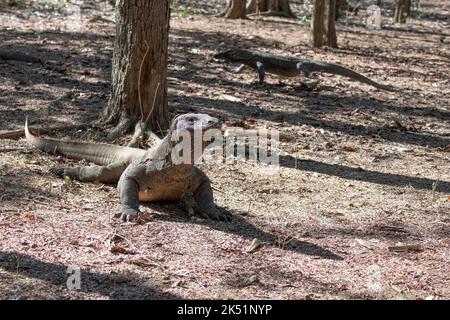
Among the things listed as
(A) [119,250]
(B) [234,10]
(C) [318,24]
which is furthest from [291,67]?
(A) [119,250]

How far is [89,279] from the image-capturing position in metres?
3.50

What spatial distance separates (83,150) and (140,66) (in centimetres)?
97

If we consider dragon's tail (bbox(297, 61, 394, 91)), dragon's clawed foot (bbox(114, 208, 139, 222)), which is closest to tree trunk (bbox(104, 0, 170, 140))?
dragon's clawed foot (bbox(114, 208, 139, 222))

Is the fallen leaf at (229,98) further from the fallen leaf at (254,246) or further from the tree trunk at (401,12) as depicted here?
the tree trunk at (401,12)

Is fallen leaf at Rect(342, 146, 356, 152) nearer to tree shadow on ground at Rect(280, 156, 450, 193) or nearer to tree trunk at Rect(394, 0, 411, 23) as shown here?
tree shadow on ground at Rect(280, 156, 450, 193)

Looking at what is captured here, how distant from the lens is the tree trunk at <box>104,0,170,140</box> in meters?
6.06

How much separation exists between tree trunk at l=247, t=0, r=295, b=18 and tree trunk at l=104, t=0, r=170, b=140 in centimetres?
972

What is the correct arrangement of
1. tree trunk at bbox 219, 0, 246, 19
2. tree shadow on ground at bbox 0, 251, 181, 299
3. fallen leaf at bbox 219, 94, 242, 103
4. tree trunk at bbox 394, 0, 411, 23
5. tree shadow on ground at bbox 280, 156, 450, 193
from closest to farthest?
tree shadow on ground at bbox 0, 251, 181, 299, tree shadow on ground at bbox 280, 156, 450, 193, fallen leaf at bbox 219, 94, 242, 103, tree trunk at bbox 219, 0, 246, 19, tree trunk at bbox 394, 0, 411, 23

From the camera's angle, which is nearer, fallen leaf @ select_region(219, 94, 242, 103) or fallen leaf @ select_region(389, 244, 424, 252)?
fallen leaf @ select_region(389, 244, 424, 252)

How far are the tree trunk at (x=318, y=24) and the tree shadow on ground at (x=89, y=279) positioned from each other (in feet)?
28.8

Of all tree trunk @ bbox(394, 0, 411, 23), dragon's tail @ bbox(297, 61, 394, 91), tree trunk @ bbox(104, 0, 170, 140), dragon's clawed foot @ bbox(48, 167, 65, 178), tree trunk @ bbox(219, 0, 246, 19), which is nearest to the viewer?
dragon's clawed foot @ bbox(48, 167, 65, 178)

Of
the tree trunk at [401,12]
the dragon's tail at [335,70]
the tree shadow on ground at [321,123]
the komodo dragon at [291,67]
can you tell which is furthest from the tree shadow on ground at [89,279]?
the tree trunk at [401,12]

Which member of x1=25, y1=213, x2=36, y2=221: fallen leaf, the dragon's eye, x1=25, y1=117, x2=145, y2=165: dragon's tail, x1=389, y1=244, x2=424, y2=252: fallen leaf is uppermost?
the dragon's eye
